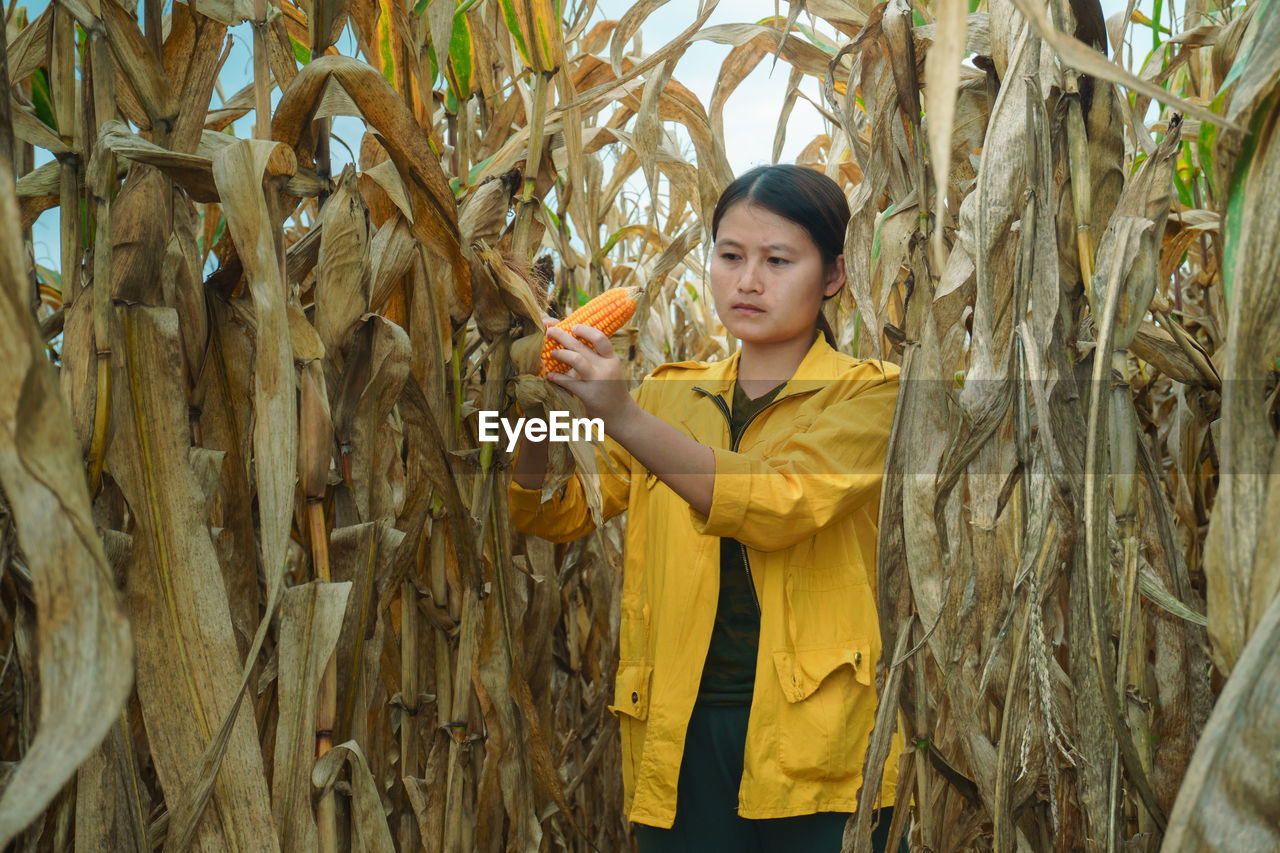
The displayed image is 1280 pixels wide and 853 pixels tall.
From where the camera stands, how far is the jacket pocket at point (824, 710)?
3.88 feet

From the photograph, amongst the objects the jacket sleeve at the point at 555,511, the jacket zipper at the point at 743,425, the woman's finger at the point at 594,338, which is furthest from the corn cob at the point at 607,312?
the jacket zipper at the point at 743,425

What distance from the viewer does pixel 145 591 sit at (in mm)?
699

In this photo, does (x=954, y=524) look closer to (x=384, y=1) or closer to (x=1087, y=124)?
(x=1087, y=124)

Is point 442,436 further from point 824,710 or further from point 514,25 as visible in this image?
point 824,710

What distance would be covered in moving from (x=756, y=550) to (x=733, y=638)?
0.13m

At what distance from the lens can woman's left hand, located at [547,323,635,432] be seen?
3.29 ft

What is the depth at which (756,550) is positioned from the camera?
1.31m

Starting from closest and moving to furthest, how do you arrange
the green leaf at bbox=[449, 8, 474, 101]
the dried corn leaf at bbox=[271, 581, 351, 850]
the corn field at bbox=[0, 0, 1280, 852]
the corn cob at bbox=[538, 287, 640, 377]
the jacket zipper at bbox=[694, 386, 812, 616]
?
1. the corn field at bbox=[0, 0, 1280, 852]
2. the dried corn leaf at bbox=[271, 581, 351, 850]
3. the corn cob at bbox=[538, 287, 640, 377]
4. the green leaf at bbox=[449, 8, 474, 101]
5. the jacket zipper at bbox=[694, 386, 812, 616]

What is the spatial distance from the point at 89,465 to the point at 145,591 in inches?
4.1

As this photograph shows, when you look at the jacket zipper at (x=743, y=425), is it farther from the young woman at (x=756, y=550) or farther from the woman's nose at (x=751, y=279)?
the woman's nose at (x=751, y=279)

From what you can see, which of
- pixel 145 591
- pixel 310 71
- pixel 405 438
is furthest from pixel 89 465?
pixel 405 438

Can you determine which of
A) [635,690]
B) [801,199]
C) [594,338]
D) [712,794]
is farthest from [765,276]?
[712,794]

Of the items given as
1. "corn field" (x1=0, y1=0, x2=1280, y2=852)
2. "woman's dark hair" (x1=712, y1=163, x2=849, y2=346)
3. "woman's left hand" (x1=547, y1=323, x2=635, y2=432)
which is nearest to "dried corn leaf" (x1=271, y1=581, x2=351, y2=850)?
"corn field" (x1=0, y1=0, x2=1280, y2=852)

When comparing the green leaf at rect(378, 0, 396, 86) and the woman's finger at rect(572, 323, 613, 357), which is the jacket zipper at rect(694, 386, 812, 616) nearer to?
the woman's finger at rect(572, 323, 613, 357)
